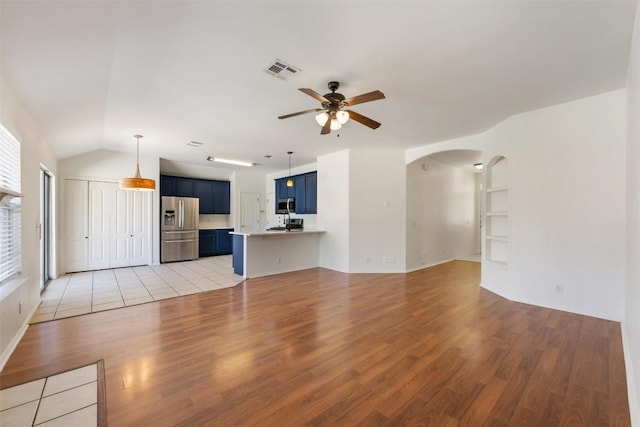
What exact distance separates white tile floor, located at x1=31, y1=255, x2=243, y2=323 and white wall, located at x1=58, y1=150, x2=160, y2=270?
745 millimetres

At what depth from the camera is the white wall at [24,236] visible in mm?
2473

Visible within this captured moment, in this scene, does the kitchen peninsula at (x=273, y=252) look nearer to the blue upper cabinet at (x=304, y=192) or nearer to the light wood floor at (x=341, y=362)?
the blue upper cabinet at (x=304, y=192)

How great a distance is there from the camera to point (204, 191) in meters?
8.43

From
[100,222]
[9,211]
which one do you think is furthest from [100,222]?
[9,211]

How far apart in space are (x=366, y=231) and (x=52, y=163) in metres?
6.30

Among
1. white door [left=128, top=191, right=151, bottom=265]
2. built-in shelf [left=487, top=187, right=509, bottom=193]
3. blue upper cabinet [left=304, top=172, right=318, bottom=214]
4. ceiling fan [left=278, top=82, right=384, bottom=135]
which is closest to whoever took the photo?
ceiling fan [left=278, top=82, right=384, bottom=135]

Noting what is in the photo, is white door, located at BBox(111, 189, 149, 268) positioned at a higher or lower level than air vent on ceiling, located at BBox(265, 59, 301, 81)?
lower

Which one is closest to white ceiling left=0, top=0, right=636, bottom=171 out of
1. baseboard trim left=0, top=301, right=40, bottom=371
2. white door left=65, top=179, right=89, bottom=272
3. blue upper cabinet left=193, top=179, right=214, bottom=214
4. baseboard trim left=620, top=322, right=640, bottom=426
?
white door left=65, top=179, right=89, bottom=272

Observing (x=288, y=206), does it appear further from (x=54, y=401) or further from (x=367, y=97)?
(x=54, y=401)

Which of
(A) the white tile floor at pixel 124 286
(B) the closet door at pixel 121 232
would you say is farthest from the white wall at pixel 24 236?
(B) the closet door at pixel 121 232

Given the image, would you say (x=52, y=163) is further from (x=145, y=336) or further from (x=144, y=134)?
(x=145, y=336)

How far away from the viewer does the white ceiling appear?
184 cm

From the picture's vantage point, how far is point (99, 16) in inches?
71.1

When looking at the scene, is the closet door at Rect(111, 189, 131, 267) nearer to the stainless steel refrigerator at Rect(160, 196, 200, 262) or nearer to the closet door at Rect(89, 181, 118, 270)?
the closet door at Rect(89, 181, 118, 270)
